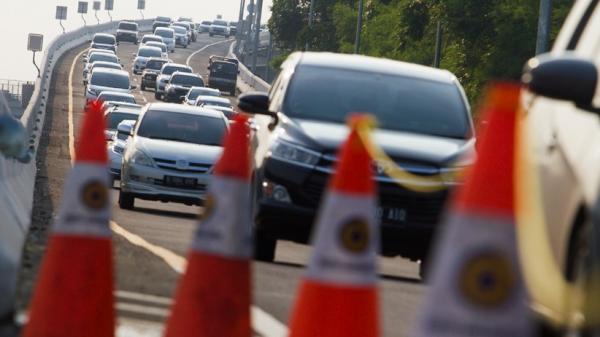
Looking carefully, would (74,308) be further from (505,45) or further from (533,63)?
(505,45)

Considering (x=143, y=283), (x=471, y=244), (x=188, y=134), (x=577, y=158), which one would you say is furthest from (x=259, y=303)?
(x=188, y=134)

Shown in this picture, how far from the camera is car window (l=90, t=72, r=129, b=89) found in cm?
6988

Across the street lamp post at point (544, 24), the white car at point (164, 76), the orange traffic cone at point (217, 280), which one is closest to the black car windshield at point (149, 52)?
the white car at point (164, 76)

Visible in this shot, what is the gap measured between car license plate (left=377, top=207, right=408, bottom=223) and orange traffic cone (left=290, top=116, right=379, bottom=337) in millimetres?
6658

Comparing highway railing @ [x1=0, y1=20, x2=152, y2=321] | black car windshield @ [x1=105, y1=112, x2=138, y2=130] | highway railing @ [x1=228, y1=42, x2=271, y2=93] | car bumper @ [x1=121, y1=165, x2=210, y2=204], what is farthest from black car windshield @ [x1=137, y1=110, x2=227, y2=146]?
highway railing @ [x1=228, y1=42, x2=271, y2=93]

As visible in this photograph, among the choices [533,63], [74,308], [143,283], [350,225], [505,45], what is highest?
[533,63]

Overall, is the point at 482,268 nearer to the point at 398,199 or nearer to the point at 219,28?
the point at 398,199

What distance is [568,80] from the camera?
768 centimetres

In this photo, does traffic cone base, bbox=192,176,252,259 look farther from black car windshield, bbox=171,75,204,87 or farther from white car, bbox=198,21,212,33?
white car, bbox=198,21,212,33

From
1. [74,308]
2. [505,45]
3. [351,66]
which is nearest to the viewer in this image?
[74,308]

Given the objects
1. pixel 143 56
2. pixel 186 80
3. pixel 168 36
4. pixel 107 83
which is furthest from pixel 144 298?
pixel 168 36

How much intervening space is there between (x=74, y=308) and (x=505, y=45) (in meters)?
50.3

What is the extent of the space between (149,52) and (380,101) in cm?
9295

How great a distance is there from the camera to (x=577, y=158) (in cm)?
771
